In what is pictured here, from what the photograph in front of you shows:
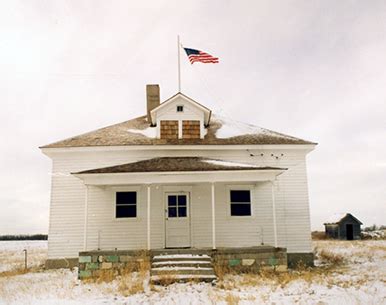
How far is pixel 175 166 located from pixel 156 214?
2.68 m

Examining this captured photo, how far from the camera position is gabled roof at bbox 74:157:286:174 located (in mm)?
14820

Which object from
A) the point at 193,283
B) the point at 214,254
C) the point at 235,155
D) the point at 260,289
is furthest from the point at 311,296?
the point at 235,155

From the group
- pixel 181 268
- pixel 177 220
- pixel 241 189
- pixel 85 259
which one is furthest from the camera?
pixel 241 189

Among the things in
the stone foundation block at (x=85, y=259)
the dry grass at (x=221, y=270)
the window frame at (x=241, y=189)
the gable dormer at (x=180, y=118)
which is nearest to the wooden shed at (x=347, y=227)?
the window frame at (x=241, y=189)

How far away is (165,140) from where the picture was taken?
58.5 feet

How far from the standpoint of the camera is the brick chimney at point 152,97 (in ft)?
67.2

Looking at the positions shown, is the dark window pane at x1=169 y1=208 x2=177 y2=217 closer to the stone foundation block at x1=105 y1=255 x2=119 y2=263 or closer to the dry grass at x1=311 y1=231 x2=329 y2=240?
the stone foundation block at x1=105 y1=255 x2=119 y2=263

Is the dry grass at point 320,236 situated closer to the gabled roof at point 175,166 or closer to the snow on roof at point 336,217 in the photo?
the snow on roof at point 336,217

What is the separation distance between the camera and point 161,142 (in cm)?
1756

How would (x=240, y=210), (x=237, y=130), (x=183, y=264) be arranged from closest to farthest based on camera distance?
(x=183, y=264)
(x=240, y=210)
(x=237, y=130)

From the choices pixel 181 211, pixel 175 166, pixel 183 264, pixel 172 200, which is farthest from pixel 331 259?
pixel 175 166

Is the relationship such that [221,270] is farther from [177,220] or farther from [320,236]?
[320,236]

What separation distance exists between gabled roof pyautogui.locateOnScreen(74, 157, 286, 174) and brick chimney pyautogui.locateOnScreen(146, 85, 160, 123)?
14.1 feet

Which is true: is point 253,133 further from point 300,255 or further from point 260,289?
point 260,289
